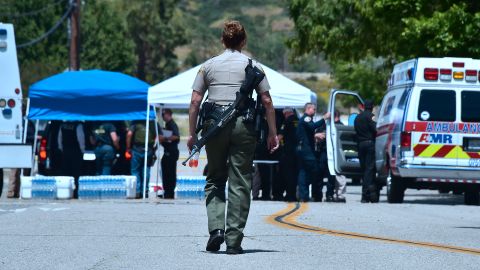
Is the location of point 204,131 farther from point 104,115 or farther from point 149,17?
point 149,17

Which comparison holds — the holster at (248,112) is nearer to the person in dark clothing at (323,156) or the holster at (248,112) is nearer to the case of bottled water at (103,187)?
the case of bottled water at (103,187)

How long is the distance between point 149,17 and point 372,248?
78382 mm

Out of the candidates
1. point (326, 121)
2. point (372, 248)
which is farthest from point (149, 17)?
point (372, 248)

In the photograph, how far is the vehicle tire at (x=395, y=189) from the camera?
2208cm

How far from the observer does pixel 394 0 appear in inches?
1120

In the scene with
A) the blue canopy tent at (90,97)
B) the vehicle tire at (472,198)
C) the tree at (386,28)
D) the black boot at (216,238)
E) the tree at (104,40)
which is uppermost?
the tree at (104,40)

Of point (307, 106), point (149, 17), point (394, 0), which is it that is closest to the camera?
point (307, 106)

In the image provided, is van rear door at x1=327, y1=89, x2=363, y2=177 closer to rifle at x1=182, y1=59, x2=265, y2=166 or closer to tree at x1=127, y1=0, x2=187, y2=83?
rifle at x1=182, y1=59, x2=265, y2=166

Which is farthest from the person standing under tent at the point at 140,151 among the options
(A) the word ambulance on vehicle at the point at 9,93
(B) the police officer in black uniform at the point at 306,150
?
(B) the police officer in black uniform at the point at 306,150

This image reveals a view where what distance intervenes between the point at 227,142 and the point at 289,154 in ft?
40.2

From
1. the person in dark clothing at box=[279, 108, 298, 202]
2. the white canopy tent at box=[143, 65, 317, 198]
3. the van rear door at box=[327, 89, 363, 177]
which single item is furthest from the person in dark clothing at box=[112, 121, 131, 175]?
the van rear door at box=[327, 89, 363, 177]

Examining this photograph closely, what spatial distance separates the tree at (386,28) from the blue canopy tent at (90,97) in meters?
6.88

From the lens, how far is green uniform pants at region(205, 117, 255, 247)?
34.6ft

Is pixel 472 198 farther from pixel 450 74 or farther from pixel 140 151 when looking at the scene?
pixel 140 151
